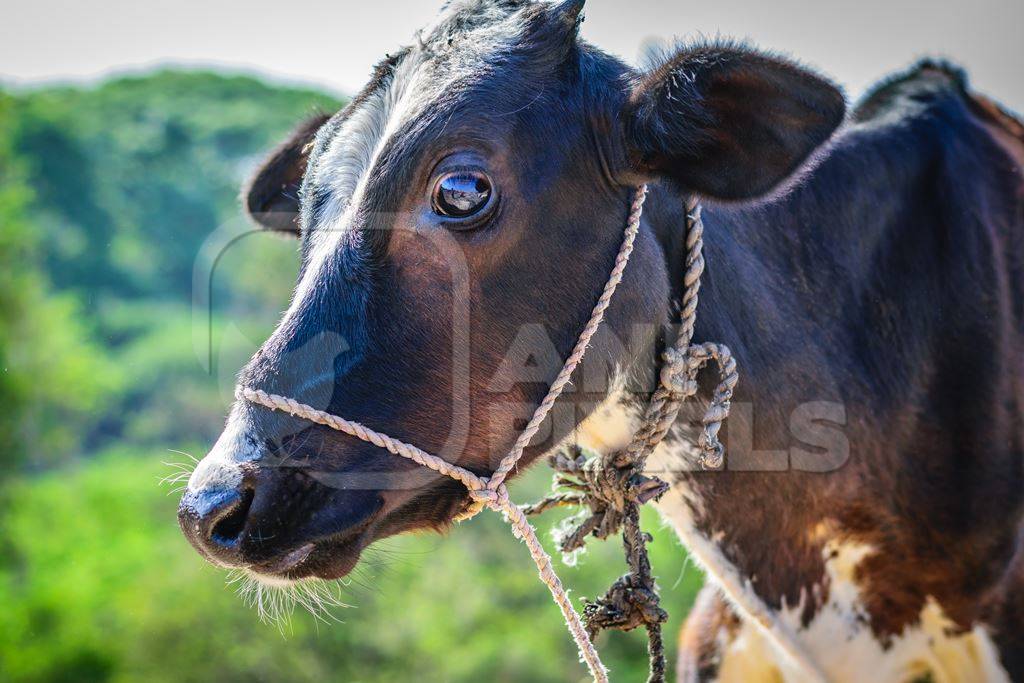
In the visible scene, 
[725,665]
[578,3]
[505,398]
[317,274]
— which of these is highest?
[578,3]

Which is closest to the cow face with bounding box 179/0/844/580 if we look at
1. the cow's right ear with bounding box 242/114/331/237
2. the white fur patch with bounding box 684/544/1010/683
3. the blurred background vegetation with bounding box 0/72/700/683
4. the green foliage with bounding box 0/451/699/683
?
the blurred background vegetation with bounding box 0/72/700/683

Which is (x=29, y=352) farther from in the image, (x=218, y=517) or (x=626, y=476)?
(x=218, y=517)

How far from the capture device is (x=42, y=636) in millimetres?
23906

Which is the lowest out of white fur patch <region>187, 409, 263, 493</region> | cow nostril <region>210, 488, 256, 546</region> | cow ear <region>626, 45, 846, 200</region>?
cow nostril <region>210, 488, 256, 546</region>

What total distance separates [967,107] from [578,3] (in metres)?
1.96

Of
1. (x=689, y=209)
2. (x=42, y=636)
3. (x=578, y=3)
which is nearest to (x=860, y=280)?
(x=689, y=209)

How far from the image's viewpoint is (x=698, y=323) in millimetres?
3348

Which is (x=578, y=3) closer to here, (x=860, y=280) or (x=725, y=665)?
(x=860, y=280)

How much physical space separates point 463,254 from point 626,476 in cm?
92

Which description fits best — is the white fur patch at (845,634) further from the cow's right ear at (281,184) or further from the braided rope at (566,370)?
the cow's right ear at (281,184)

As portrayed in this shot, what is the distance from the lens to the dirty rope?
303 centimetres

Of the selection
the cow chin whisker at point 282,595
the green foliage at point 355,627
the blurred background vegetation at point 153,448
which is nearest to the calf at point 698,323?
the cow chin whisker at point 282,595

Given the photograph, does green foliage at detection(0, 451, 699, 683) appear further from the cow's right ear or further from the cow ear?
the cow ear

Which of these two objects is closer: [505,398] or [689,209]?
[505,398]
